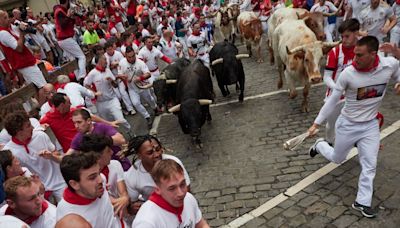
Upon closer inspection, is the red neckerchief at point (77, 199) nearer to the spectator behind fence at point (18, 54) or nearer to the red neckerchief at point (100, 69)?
the spectator behind fence at point (18, 54)

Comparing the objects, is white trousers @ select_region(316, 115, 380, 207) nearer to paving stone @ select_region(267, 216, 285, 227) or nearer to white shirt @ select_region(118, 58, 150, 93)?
paving stone @ select_region(267, 216, 285, 227)

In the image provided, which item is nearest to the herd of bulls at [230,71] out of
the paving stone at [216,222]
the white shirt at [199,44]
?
the white shirt at [199,44]

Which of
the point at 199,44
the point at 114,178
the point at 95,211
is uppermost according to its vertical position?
the point at 95,211

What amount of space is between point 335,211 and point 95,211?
10.7ft

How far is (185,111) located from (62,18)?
442 cm

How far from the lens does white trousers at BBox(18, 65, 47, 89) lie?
805 centimetres

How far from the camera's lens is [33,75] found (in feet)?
26.7

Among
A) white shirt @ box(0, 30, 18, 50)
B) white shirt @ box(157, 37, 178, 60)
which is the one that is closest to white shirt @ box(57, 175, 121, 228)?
white shirt @ box(0, 30, 18, 50)

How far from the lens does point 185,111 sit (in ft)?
25.5

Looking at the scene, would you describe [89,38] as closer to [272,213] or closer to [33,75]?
[33,75]

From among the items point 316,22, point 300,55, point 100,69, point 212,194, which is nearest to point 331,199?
point 212,194

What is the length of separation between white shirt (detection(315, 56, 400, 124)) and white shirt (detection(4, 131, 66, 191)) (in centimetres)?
408

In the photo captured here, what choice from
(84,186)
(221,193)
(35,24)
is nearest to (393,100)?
(221,193)

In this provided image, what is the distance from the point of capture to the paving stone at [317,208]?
16.4ft
